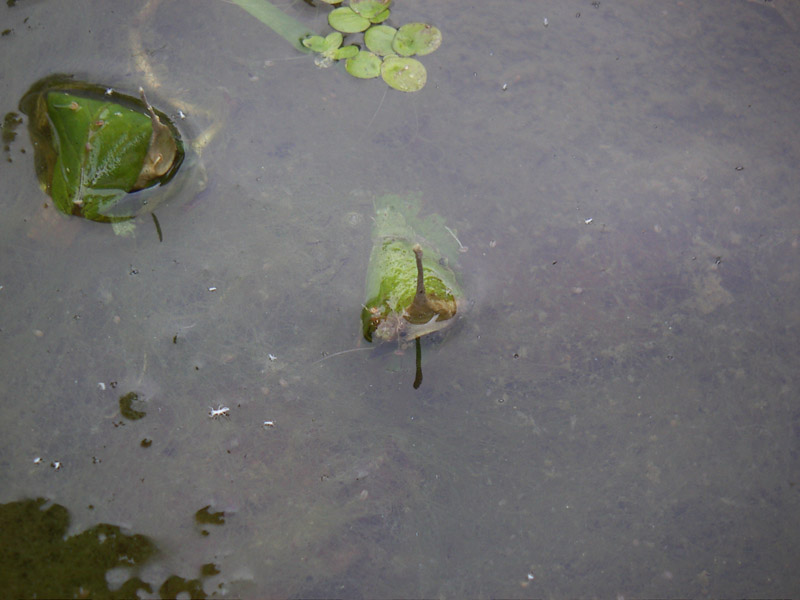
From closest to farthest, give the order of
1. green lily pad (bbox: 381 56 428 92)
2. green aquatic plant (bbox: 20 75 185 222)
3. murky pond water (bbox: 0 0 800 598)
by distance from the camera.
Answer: murky pond water (bbox: 0 0 800 598)
green aquatic plant (bbox: 20 75 185 222)
green lily pad (bbox: 381 56 428 92)

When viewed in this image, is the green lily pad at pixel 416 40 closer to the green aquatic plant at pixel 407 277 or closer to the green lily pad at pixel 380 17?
the green lily pad at pixel 380 17

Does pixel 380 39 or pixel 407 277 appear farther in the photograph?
pixel 380 39

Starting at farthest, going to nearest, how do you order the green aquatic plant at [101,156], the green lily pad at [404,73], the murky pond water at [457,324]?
the green lily pad at [404,73], the green aquatic plant at [101,156], the murky pond water at [457,324]

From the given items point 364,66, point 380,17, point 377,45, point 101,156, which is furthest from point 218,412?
point 380,17

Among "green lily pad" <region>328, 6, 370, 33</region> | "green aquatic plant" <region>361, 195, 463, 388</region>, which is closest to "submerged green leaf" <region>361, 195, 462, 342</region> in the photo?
"green aquatic plant" <region>361, 195, 463, 388</region>

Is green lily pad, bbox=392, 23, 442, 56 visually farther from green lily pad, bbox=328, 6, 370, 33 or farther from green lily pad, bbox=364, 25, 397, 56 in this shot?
green lily pad, bbox=328, 6, 370, 33

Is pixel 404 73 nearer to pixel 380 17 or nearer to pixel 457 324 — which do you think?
pixel 380 17

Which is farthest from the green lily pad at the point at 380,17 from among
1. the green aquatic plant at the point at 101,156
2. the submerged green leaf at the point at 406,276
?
the green aquatic plant at the point at 101,156
